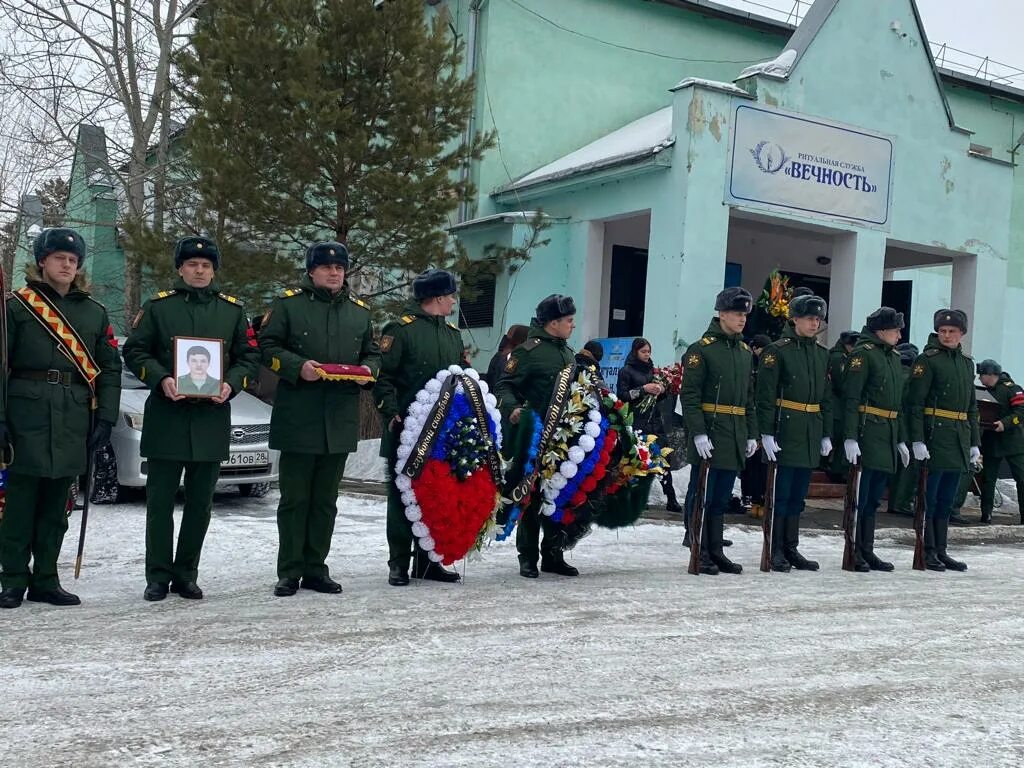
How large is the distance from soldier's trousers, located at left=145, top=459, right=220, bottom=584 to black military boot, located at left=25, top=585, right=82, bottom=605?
438 millimetres

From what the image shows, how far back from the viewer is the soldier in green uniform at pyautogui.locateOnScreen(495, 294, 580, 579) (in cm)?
783

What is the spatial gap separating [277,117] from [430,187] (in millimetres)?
2216

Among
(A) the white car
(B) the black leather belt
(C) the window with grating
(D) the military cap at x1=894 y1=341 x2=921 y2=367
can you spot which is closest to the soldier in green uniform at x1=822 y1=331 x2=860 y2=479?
(D) the military cap at x1=894 y1=341 x2=921 y2=367

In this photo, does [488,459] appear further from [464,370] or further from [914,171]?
[914,171]

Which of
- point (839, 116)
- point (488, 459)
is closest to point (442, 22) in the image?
point (839, 116)

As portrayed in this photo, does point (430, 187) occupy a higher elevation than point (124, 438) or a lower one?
higher

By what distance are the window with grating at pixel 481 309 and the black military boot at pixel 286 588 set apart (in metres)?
11.7

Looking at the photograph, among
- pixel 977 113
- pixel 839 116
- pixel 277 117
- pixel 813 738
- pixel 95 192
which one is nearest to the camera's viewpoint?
pixel 813 738

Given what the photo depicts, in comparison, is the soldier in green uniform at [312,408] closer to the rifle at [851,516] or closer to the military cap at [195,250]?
the military cap at [195,250]

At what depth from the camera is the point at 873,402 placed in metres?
9.16

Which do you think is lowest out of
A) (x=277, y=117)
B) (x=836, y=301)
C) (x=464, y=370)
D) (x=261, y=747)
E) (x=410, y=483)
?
(x=261, y=747)

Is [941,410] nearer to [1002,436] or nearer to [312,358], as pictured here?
[1002,436]

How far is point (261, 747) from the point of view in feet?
12.5

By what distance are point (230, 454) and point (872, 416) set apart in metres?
5.96
